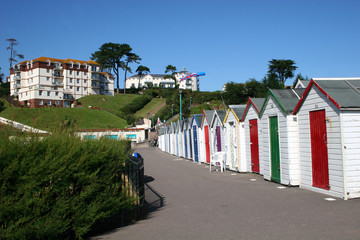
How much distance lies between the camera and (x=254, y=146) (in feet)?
42.8

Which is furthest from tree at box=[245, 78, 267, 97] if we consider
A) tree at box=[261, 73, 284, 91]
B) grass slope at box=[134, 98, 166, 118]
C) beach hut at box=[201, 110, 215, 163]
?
beach hut at box=[201, 110, 215, 163]

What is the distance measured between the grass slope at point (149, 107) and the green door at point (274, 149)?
8605 centimetres

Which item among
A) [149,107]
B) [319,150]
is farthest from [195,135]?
[149,107]

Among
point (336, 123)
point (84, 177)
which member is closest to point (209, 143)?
point (336, 123)

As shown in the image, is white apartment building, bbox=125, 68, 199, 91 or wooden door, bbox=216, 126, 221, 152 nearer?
wooden door, bbox=216, 126, 221, 152

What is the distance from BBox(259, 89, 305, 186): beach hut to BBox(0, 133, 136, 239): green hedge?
556 centimetres

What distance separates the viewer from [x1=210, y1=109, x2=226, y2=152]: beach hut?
16562 mm

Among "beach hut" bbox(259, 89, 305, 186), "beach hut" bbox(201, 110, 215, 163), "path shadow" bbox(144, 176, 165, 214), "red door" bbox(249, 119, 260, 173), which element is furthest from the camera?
"beach hut" bbox(201, 110, 215, 163)

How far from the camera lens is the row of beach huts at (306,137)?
25.1 feet

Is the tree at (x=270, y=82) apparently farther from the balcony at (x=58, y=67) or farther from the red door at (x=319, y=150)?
the balcony at (x=58, y=67)

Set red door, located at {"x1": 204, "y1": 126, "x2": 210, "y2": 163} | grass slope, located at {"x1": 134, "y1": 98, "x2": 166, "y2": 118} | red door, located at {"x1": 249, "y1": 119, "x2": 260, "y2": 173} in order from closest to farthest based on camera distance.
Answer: red door, located at {"x1": 249, "y1": 119, "x2": 260, "y2": 173} < red door, located at {"x1": 204, "y1": 126, "x2": 210, "y2": 163} < grass slope, located at {"x1": 134, "y1": 98, "x2": 166, "y2": 118}

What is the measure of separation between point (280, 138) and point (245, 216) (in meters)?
4.39

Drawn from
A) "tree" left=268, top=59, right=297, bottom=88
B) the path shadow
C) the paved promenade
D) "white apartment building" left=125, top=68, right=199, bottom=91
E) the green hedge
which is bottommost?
the path shadow

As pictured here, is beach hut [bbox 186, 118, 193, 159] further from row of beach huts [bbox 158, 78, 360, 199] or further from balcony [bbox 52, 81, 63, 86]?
balcony [bbox 52, 81, 63, 86]
